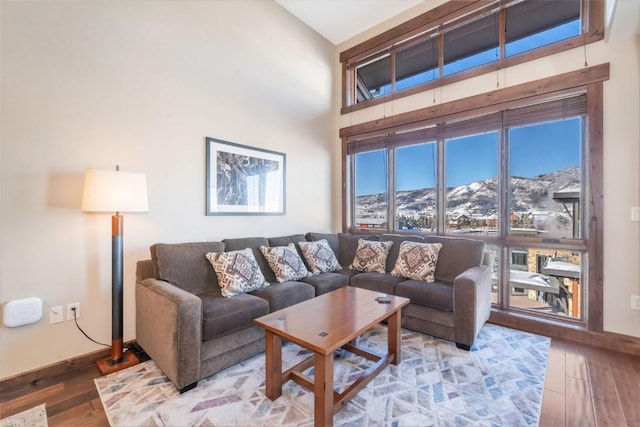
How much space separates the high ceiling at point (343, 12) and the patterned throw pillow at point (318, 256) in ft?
10.4

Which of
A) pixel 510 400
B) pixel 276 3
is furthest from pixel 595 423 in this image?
pixel 276 3

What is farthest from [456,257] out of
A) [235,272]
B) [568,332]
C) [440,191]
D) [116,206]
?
[116,206]

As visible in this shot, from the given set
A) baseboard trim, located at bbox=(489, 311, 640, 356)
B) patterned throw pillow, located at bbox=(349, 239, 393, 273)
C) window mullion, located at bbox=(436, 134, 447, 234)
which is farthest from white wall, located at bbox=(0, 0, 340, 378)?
baseboard trim, located at bbox=(489, 311, 640, 356)

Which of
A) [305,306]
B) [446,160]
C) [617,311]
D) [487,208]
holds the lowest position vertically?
[617,311]

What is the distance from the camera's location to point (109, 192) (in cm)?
199

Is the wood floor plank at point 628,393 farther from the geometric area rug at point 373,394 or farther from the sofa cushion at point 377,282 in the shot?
the sofa cushion at point 377,282

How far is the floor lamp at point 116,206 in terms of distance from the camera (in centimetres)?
197

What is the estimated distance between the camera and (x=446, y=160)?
3602 mm

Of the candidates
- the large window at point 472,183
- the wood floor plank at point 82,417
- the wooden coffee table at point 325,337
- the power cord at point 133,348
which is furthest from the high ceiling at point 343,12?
the wood floor plank at point 82,417

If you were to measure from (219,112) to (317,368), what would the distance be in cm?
273

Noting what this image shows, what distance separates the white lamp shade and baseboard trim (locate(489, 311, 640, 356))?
3669 millimetres

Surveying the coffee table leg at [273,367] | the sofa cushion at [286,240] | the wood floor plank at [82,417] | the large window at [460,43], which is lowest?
the wood floor plank at [82,417]

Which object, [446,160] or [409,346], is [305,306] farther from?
[446,160]

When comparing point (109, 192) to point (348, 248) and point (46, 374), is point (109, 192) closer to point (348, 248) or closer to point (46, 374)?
point (46, 374)
